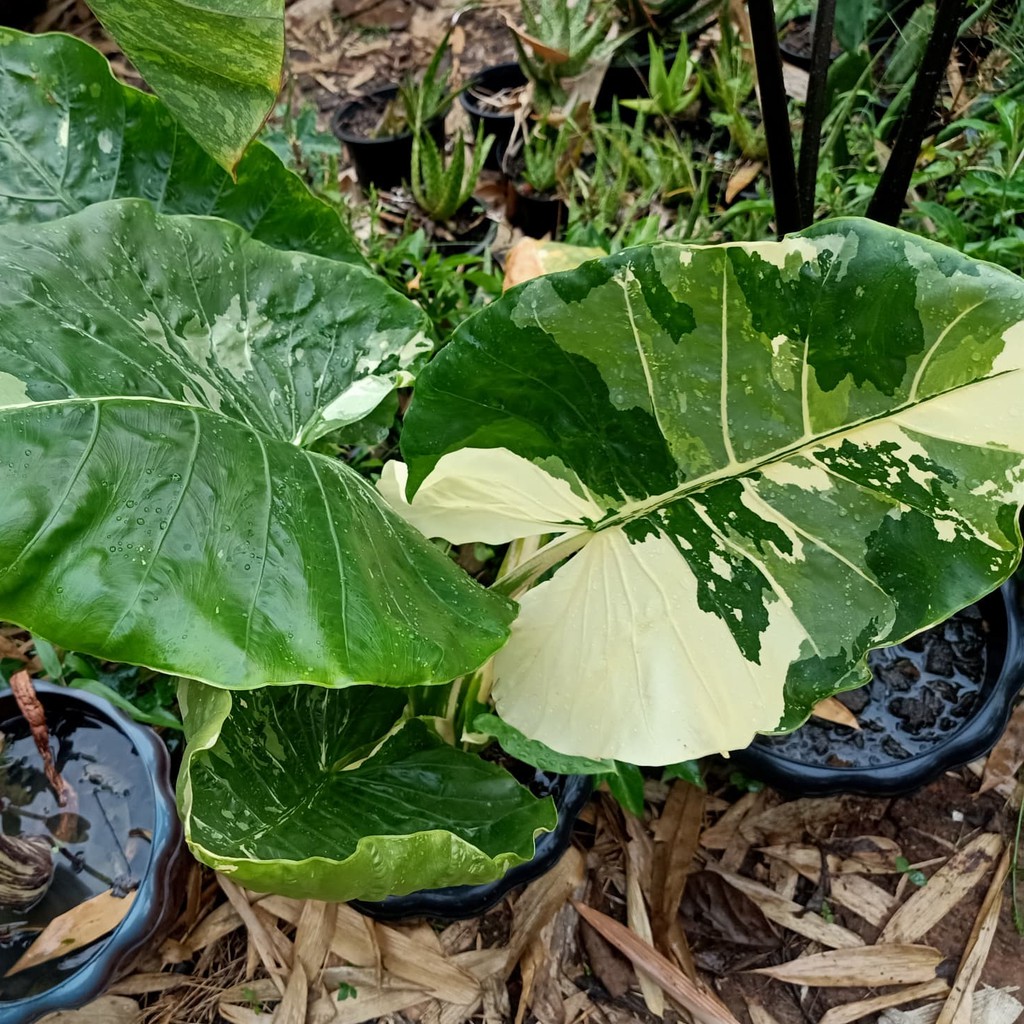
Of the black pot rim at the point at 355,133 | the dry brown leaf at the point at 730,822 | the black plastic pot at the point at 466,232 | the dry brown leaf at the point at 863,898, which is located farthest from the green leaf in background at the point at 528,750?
the black pot rim at the point at 355,133

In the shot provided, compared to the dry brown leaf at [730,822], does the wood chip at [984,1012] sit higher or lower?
lower

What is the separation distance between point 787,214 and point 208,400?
0.67 meters

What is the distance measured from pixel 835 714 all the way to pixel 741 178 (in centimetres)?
128

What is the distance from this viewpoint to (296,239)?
111cm

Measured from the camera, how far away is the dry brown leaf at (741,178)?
6.30 ft

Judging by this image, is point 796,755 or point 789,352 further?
point 796,755

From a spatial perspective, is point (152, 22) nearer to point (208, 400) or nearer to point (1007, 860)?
point (208, 400)

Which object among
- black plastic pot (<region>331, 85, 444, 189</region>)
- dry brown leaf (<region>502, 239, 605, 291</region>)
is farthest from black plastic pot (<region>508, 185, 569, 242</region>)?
dry brown leaf (<region>502, 239, 605, 291</region>)

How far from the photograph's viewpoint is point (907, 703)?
125 cm

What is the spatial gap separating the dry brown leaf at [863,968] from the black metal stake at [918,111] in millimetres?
1016

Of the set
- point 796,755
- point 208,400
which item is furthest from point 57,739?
point 796,755

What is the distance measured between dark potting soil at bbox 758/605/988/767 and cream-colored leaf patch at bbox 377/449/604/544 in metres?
0.59

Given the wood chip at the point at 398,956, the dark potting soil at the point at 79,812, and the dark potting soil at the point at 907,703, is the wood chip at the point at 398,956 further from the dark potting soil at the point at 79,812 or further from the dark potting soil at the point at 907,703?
the dark potting soil at the point at 907,703

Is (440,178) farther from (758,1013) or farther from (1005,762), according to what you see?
(758,1013)
